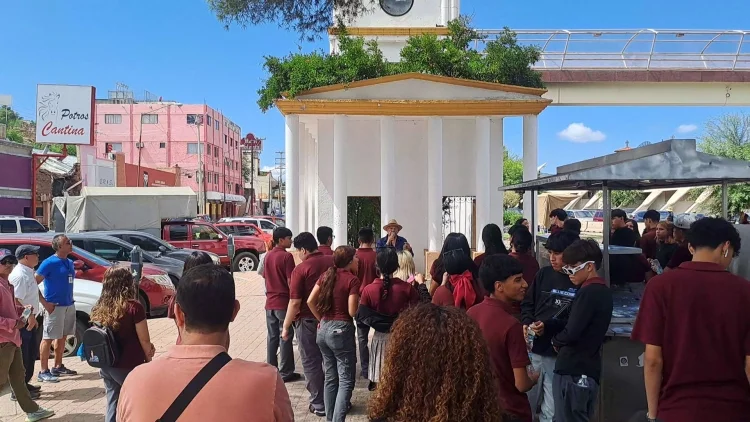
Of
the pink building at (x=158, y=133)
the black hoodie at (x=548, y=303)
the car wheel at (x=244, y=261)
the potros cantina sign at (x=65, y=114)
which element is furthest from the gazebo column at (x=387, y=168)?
the pink building at (x=158, y=133)

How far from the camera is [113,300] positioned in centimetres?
445

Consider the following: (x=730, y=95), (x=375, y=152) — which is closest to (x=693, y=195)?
(x=730, y=95)

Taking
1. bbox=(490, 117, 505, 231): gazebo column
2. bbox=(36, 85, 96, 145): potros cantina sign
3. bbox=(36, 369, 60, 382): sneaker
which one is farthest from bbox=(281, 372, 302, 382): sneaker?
bbox=(36, 85, 96, 145): potros cantina sign

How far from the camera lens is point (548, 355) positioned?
13.9 ft

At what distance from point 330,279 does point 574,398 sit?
2310mm

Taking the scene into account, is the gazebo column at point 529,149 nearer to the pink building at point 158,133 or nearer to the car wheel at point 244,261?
the car wheel at point 244,261

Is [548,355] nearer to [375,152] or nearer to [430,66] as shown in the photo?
[375,152]

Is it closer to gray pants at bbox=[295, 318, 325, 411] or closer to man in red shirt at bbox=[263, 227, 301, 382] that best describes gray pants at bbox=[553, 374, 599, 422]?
gray pants at bbox=[295, 318, 325, 411]

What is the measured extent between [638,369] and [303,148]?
1046 cm

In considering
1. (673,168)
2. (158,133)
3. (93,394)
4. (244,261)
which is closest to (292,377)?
(93,394)

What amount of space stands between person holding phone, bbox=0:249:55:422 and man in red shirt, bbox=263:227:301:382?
7.89 feet

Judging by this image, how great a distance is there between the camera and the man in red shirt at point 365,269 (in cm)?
670

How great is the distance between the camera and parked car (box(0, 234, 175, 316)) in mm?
10062

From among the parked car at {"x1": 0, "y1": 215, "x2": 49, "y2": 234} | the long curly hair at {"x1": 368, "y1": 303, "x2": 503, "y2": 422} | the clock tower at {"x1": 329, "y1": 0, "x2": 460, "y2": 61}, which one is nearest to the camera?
the long curly hair at {"x1": 368, "y1": 303, "x2": 503, "y2": 422}
